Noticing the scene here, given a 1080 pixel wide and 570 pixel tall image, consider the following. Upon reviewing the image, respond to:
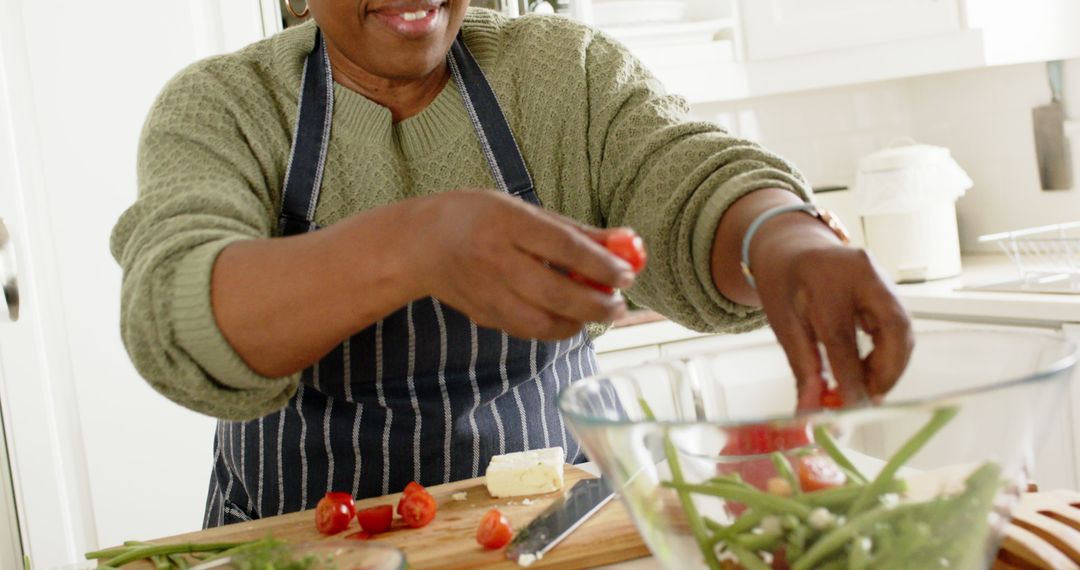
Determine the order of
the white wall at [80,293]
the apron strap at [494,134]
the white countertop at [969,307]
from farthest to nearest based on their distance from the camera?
the white wall at [80,293] → the white countertop at [969,307] → the apron strap at [494,134]

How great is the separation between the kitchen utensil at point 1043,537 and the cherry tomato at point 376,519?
1.75ft

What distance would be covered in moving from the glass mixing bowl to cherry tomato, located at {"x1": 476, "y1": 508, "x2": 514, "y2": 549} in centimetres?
27

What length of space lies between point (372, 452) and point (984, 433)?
0.78 meters

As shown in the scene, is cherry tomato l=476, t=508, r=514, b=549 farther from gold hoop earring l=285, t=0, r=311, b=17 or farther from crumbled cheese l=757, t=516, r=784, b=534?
gold hoop earring l=285, t=0, r=311, b=17

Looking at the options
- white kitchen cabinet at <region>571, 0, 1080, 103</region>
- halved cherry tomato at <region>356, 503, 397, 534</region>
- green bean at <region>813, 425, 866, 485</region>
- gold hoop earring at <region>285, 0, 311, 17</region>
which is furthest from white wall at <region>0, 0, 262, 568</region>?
green bean at <region>813, 425, 866, 485</region>

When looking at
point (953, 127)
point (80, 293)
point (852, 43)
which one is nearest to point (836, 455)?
point (80, 293)

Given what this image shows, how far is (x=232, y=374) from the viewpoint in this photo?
0.95 meters

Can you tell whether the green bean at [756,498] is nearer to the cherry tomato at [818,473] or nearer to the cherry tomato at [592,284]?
the cherry tomato at [818,473]

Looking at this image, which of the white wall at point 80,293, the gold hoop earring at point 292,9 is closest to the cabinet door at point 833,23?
the gold hoop earring at point 292,9

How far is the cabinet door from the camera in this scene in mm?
2521

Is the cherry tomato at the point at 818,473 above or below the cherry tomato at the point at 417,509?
above

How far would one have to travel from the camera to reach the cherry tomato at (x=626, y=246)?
0.72 meters

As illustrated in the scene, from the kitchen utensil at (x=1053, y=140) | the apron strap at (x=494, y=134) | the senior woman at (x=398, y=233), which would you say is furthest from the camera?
the kitchen utensil at (x=1053, y=140)

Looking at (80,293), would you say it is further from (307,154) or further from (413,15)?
(413,15)
